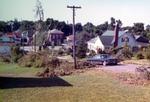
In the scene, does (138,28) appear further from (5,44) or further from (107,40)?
(5,44)

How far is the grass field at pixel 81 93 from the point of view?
17250mm

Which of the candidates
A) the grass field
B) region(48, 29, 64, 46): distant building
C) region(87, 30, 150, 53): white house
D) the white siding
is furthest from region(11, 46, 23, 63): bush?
region(48, 29, 64, 46): distant building

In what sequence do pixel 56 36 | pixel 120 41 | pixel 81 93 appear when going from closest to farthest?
pixel 81 93 → pixel 120 41 → pixel 56 36

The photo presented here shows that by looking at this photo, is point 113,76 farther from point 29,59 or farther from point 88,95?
point 29,59

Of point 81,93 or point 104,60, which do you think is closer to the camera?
point 81,93

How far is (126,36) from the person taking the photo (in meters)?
75.7

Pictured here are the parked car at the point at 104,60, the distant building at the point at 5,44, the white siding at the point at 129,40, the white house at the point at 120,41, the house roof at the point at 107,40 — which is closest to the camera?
the parked car at the point at 104,60

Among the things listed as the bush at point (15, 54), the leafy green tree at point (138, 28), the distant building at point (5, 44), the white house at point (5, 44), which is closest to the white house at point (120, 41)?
the distant building at point (5, 44)

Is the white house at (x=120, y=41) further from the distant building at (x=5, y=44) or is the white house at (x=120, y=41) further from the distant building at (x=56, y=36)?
the distant building at (x=56, y=36)

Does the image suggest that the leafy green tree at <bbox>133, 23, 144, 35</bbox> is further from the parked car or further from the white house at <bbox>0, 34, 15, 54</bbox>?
the parked car

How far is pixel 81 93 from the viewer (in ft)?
62.2

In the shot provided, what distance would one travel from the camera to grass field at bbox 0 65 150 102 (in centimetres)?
1725

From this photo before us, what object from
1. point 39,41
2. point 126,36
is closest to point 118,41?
point 126,36

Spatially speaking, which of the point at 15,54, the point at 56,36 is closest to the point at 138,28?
the point at 56,36
